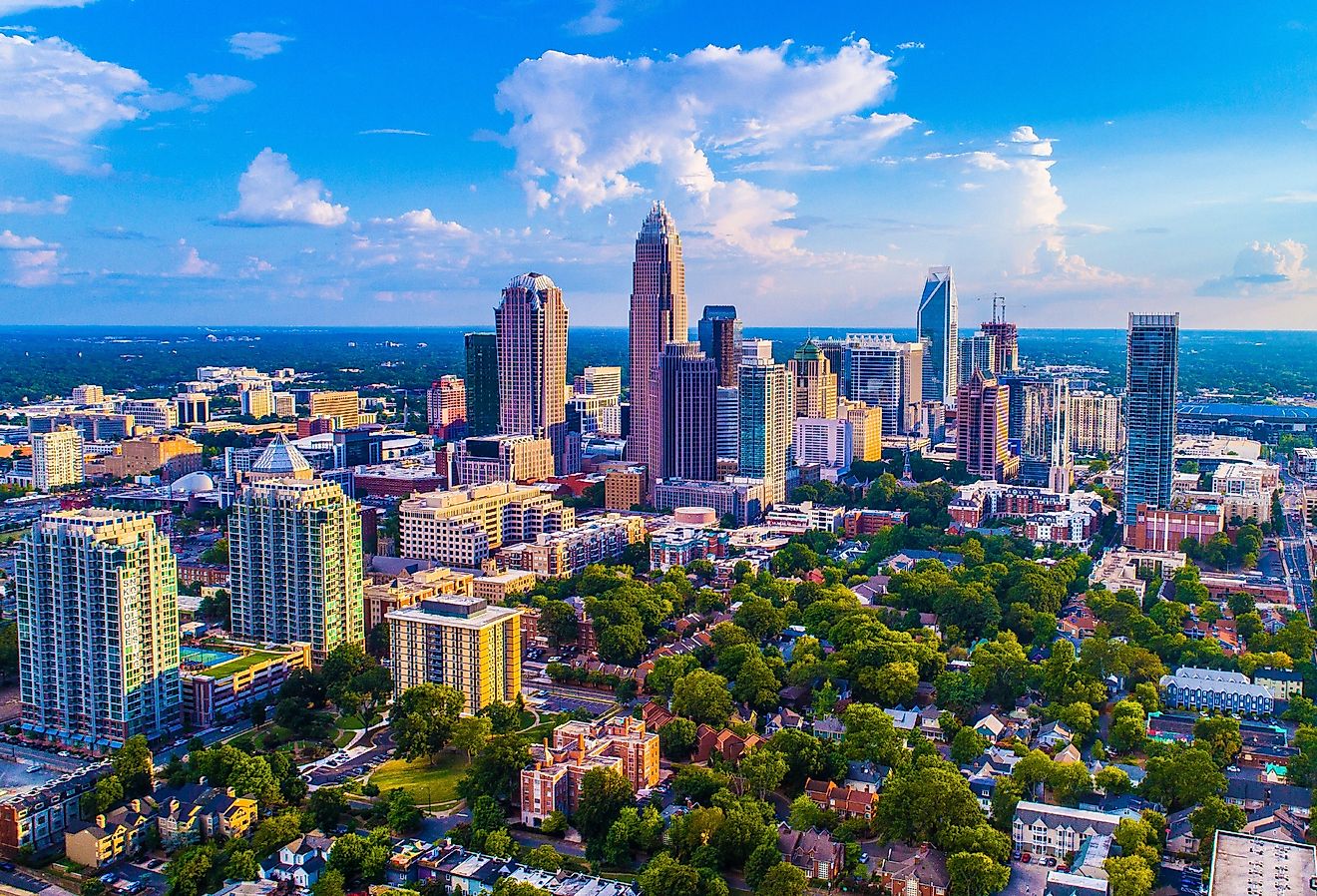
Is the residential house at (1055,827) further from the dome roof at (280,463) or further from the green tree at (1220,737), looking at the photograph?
the dome roof at (280,463)

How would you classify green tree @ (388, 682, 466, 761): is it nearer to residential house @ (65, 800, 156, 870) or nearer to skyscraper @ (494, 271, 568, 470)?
residential house @ (65, 800, 156, 870)

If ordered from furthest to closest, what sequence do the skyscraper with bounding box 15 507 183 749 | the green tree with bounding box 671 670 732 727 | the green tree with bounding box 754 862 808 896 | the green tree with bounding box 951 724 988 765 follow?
the green tree with bounding box 671 670 732 727 → the skyscraper with bounding box 15 507 183 749 → the green tree with bounding box 951 724 988 765 → the green tree with bounding box 754 862 808 896

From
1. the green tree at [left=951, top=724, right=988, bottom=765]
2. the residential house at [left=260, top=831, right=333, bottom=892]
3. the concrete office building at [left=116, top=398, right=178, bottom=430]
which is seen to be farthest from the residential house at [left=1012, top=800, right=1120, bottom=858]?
the concrete office building at [left=116, top=398, right=178, bottom=430]

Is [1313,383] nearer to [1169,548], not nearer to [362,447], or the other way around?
[1169,548]

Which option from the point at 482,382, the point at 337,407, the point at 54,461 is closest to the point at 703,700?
the point at 482,382

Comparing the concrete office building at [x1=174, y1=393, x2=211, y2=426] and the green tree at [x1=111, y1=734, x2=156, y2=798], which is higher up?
the concrete office building at [x1=174, y1=393, x2=211, y2=426]

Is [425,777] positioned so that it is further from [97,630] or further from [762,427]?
[762,427]
